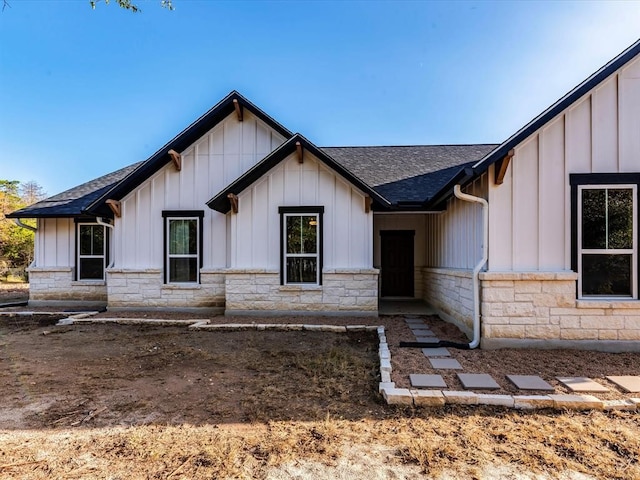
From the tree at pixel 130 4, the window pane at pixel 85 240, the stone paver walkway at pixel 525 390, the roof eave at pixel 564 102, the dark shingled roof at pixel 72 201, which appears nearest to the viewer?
the stone paver walkway at pixel 525 390

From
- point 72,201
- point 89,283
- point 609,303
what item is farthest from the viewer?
point 72,201

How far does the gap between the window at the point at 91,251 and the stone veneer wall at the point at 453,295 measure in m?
10.6

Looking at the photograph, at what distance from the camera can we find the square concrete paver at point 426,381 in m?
4.11

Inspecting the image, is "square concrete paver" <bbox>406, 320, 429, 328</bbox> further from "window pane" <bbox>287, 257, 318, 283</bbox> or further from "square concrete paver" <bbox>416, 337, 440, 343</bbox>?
"window pane" <bbox>287, 257, 318, 283</bbox>

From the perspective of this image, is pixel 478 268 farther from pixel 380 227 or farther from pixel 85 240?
pixel 85 240

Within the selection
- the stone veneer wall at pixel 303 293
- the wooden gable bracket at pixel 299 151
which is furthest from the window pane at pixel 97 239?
the wooden gable bracket at pixel 299 151

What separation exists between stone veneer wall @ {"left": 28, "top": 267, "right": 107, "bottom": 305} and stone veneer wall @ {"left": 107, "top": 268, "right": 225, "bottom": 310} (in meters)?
1.69

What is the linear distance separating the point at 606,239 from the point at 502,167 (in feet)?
7.25

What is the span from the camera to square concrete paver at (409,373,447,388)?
4113mm

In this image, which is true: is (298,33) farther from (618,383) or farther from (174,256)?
(618,383)

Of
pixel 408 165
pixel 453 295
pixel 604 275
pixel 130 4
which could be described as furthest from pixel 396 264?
pixel 130 4

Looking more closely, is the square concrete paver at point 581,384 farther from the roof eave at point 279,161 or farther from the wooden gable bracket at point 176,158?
the wooden gable bracket at point 176,158

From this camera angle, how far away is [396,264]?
11.7 m

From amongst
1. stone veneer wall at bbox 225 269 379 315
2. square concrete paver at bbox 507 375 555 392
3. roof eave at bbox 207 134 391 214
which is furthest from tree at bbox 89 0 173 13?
square concrete paver at bbox 507 375 555 392
